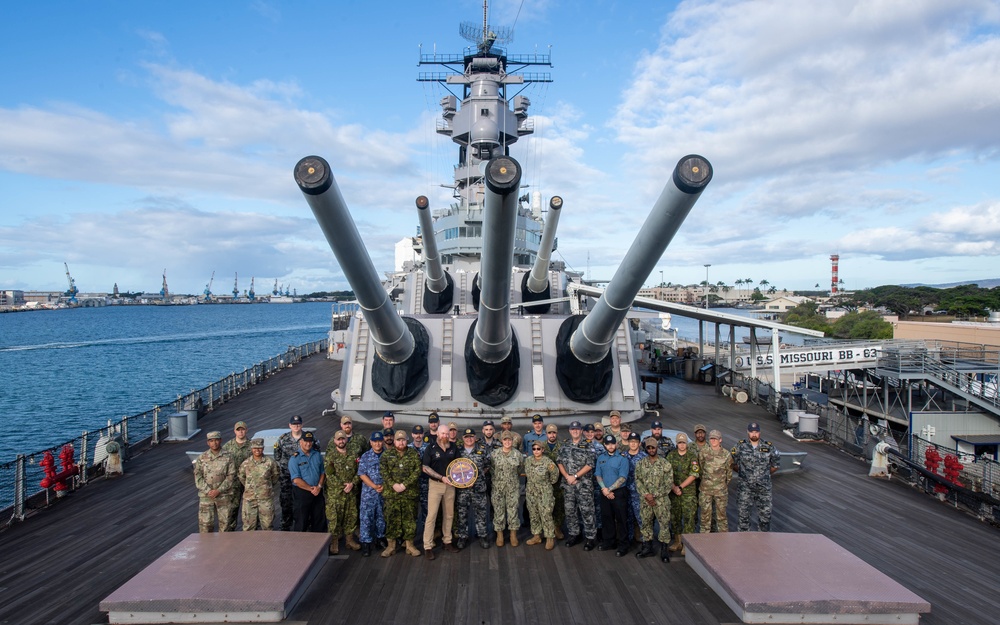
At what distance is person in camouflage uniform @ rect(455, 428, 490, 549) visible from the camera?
535cm

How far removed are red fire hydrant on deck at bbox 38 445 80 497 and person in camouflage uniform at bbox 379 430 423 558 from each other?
4.54m

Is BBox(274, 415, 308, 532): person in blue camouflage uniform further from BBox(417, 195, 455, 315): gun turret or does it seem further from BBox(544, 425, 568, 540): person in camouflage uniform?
BBox(417, 195, 455, 315): gun turret

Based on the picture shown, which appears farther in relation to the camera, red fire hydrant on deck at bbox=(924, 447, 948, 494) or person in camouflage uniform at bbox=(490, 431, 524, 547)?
red fire hydrant on deck at bbox=(924, 447, 948, 494)

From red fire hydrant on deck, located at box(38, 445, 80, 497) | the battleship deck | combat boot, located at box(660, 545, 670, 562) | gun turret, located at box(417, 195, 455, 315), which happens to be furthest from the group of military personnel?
gun turret, located at box(417, 195, 455, 315)

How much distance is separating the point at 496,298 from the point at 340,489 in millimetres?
2623

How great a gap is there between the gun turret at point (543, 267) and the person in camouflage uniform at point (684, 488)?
5764 mm

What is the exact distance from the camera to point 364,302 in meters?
6.91

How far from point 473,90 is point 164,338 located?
176ft

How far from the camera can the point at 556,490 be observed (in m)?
5.55

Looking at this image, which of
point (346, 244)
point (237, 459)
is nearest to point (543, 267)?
point (346, 244)

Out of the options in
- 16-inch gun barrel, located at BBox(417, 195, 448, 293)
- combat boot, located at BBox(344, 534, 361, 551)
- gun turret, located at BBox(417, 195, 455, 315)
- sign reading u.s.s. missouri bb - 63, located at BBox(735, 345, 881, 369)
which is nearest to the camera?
combat boot, located at BBox(344, 534, 361, 551)

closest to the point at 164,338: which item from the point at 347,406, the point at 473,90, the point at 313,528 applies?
the point at 473,90

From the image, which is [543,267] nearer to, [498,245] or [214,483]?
[498,245]

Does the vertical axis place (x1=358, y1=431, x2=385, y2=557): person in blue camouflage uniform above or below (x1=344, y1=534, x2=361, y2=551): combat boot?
above
